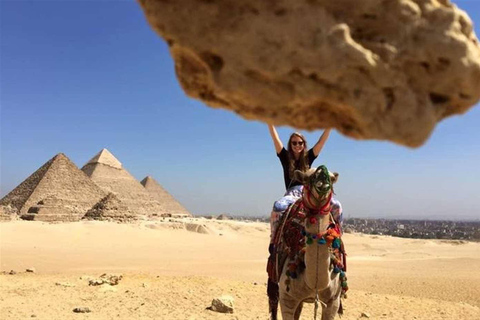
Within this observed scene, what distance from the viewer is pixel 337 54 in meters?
1.64

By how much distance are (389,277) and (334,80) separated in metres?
15.1

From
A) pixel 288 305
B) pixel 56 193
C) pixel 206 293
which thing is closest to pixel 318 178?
pixel 288 305

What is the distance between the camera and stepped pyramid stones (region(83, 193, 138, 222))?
41188 millimetres

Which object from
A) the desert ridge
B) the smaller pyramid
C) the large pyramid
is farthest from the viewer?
the smaller pyramid

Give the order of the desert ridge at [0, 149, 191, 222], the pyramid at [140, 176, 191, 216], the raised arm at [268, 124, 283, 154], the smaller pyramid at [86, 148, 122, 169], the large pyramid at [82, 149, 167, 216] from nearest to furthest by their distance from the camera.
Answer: the raised arm at [268, 124, 283, 154]
the desert ridge at [0, 149, 191, 222]
the large pyramid at [82, 149, 167, 216]
the smaller pyramid at [86, 148, 122, 169]
the pyramid at [140, 176, 191, 216]

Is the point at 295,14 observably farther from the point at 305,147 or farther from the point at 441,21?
the point at 305,147

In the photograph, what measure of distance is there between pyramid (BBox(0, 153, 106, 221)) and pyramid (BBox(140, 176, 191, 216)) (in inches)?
628

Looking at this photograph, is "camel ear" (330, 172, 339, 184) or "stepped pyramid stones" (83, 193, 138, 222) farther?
"stepped pyramid stones" (83, 193, 138, 222)

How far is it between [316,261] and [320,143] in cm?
126

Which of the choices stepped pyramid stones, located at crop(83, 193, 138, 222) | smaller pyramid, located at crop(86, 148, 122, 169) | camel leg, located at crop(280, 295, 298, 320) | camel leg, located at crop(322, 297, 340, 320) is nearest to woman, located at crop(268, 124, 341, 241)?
camel leg, located at crop(280, 295, 298, 320)

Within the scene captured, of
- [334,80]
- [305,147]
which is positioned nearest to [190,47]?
[334,80]

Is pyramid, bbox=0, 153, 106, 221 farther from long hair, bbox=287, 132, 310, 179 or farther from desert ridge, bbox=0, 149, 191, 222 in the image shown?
long hair, bbox=287, 132, 310, 179

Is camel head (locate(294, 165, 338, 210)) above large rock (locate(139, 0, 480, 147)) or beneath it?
beneath

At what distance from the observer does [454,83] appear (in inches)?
69.8
